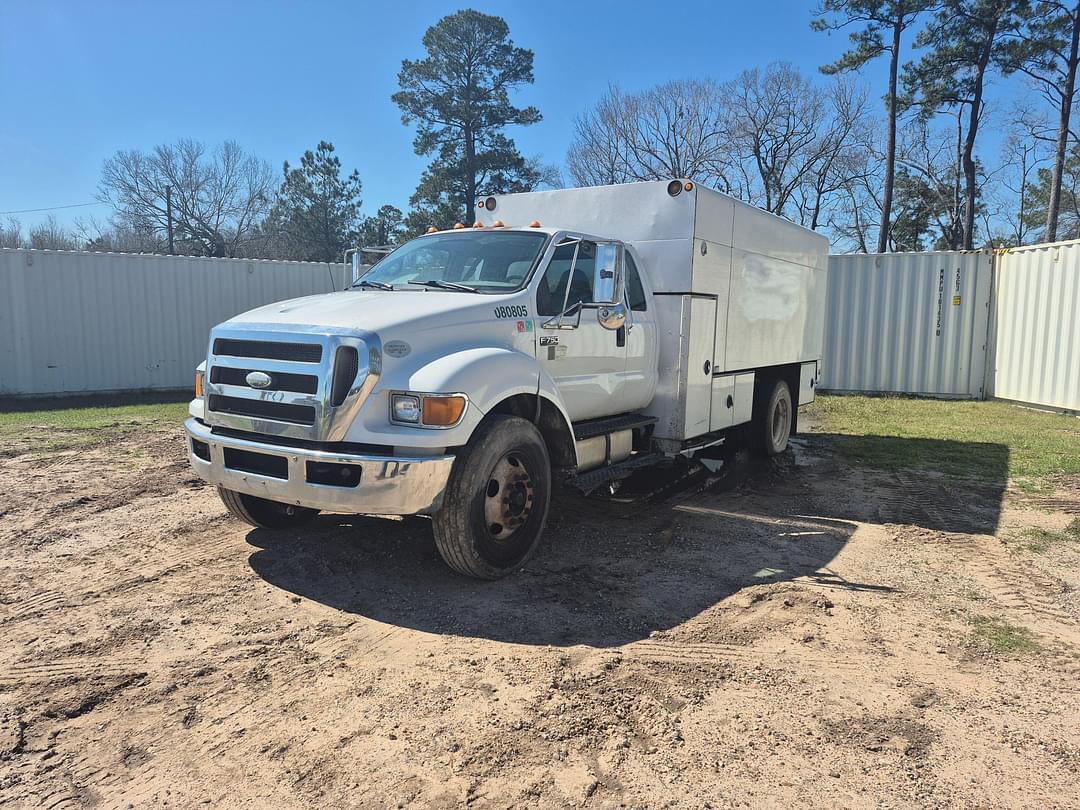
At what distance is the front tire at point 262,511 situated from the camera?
5207 mm

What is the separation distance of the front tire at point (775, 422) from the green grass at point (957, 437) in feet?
3.07

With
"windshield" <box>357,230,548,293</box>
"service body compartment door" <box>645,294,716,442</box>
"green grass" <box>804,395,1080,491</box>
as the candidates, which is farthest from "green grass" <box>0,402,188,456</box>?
"green grass" <box>804,395,1080,491</box>

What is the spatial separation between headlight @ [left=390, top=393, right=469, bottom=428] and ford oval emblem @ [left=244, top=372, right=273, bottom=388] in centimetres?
76

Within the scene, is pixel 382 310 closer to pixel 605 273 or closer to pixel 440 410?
pixel 440 410

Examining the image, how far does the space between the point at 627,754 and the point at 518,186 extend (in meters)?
32.6

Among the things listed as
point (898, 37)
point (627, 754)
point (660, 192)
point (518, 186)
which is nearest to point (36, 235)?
point (518, 186)

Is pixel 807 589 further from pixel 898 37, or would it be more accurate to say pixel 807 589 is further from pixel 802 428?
pixel 898 37

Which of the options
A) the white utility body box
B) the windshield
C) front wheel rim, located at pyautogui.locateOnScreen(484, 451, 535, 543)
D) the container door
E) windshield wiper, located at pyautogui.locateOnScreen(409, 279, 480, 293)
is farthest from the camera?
the container door

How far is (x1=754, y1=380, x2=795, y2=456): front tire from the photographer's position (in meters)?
8.38

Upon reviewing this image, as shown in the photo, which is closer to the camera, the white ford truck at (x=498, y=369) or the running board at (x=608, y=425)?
the white ford truck at (x=498, y=369)

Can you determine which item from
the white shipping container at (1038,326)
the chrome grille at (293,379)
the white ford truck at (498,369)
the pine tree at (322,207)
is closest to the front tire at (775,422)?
the white ford truck at (498,369)

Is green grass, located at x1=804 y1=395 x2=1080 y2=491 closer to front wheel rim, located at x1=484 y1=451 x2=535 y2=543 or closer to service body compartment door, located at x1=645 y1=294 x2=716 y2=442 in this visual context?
service body compartment door, located at x1=645 y1=294 x2=716 y2=442

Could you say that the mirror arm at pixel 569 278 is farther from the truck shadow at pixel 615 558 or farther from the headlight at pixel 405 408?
the truck shadow at pixel 615 558

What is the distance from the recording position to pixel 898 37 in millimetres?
27281
